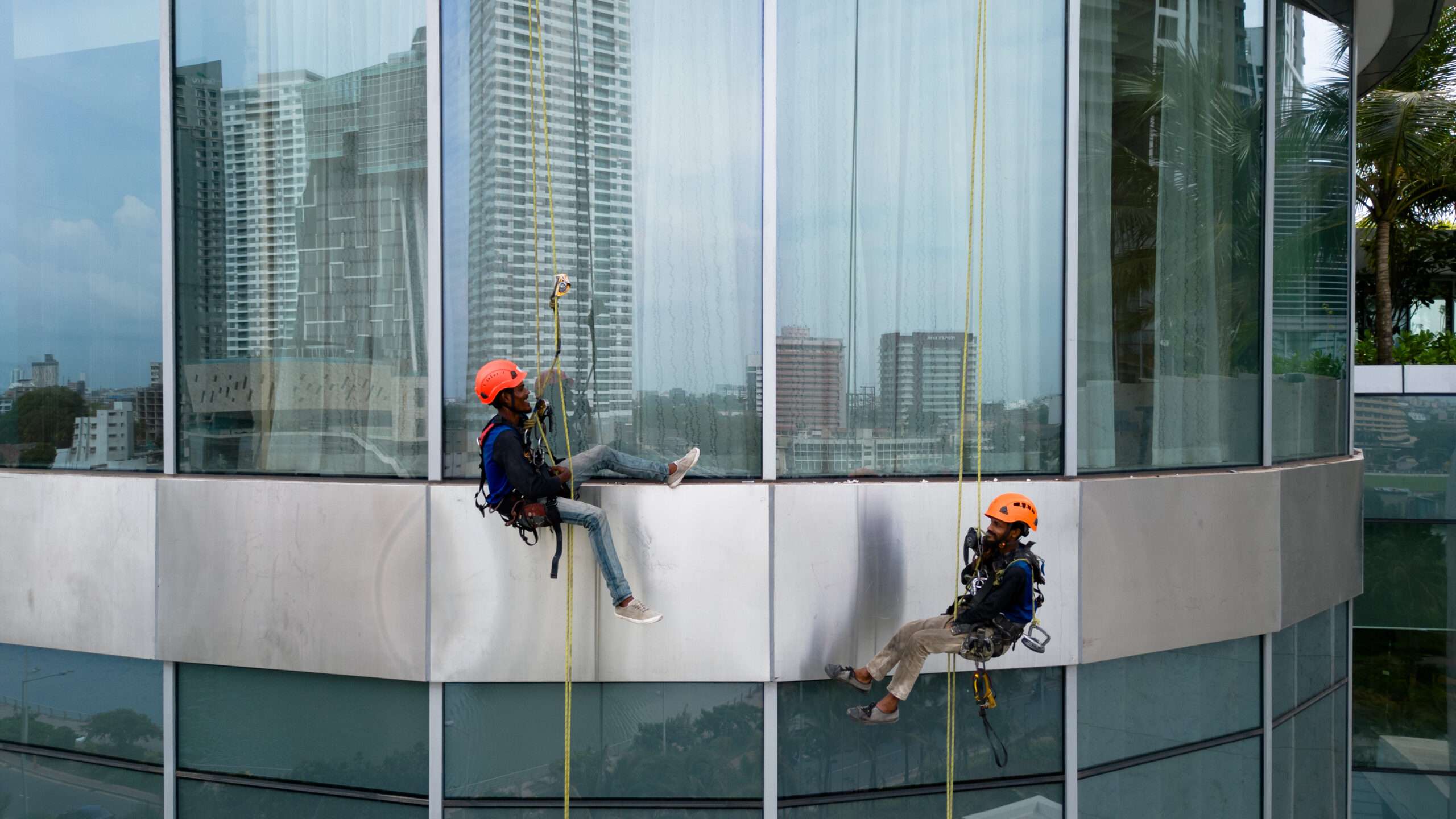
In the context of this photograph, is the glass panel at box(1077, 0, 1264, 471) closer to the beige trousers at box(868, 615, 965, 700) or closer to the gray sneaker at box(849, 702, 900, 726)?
the beige trousers at box(868, 615, 965, 700)

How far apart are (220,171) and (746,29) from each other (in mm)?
4122

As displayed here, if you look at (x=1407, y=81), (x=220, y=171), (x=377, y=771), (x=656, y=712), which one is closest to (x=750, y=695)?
(x=656, y=712)

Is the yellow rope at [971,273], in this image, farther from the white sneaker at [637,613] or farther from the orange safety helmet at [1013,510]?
the white sneaker at [637,613]

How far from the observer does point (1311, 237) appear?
890cm

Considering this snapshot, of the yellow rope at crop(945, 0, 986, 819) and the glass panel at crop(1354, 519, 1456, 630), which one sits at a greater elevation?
the yellow rope at crop(945, 0, 986, 819)

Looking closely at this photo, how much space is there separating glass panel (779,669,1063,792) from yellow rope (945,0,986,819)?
0.21 ft

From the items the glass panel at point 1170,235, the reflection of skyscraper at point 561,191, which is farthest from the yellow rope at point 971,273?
the reflection of skyscraper at point 561,191

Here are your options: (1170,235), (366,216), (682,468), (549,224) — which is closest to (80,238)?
(366,216)

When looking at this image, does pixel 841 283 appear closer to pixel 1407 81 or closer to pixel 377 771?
pixel 377 771

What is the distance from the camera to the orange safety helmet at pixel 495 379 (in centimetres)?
566

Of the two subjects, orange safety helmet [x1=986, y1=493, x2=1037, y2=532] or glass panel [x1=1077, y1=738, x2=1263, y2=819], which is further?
glass panel [x1=1077, y1=738, x2=1263, y2=819]

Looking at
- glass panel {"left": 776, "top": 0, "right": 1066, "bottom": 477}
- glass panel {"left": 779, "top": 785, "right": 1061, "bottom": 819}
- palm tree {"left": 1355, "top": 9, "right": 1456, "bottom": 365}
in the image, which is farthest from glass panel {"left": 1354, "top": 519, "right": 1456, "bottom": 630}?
glass panel {"left": 776, "top": 0, "right": 1066, "bottom": 477}

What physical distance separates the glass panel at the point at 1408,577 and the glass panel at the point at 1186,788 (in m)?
7.99

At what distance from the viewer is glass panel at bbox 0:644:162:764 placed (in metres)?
7.10
